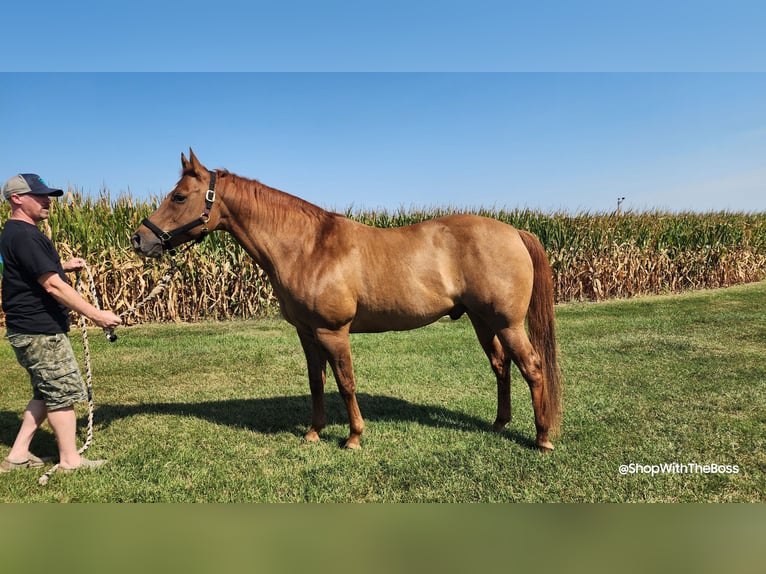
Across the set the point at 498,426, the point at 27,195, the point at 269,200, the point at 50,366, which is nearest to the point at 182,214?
the point at 269,200

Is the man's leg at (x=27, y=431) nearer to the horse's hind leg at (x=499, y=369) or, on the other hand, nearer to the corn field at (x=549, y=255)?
the horse's hind leg at (x=499, y=369)

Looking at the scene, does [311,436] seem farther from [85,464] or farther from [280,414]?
[85,464]

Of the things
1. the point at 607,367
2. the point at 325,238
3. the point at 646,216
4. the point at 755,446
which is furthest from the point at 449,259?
the point at 646,216

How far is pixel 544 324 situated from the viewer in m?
4.44

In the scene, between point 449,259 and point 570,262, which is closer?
point 449,259

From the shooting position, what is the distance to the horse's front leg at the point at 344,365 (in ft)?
13.6

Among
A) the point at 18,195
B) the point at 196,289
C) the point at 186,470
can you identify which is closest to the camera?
the point at 18,195

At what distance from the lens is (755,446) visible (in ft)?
13.5

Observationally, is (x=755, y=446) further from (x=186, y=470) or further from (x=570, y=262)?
(x=570, y=262)

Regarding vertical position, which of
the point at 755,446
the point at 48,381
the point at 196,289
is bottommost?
the point at 755,446

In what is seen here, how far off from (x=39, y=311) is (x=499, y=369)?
12.8ft

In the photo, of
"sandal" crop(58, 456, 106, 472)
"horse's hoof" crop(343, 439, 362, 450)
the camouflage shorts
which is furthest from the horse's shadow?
the camouflage shorts

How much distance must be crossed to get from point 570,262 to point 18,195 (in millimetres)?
13501

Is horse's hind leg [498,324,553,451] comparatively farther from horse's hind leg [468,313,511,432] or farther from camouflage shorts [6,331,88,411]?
camouflage shorts [6,331,88,411]
